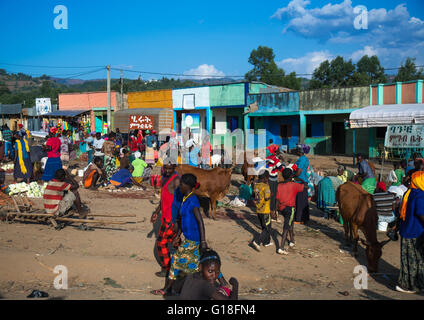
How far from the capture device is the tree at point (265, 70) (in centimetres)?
5899

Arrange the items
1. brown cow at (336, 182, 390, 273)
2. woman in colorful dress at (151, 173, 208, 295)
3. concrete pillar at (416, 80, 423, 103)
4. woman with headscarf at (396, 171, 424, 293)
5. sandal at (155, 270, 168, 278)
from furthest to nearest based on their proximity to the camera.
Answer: concrete pillar at (416, 80, 423, 103) < brown cow at (336, 182, 390, 273) < sandal at (155, 270, 168, 278) < woman with headscarf at (396, 171, 424, 293) < woman in colorful dress at (151, 173, 208, 295)

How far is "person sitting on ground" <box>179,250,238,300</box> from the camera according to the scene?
371 centimetres

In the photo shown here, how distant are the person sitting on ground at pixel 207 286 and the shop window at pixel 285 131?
24.4 meters

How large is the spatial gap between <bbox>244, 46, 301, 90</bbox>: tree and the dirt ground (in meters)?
52.3

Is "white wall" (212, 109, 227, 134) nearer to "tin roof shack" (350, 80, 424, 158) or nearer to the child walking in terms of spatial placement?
"tin roof shack" (350, 80, 424, 158)

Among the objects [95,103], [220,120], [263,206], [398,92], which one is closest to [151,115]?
[220,120]

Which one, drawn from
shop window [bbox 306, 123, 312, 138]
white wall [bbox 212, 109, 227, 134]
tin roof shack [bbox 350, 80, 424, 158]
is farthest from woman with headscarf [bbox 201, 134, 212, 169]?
white wall [bbox 212, 109, 227, 134]

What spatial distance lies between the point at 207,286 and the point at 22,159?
32.6 ft

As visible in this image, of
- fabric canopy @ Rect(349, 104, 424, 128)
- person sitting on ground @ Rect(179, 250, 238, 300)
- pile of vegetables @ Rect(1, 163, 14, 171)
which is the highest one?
fabric canopy @ Rect(349, 104, 424, 128)

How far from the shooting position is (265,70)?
64.3 m
